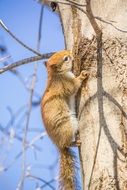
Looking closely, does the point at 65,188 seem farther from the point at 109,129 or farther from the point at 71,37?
the point at 71,37

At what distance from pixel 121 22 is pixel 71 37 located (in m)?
0.22

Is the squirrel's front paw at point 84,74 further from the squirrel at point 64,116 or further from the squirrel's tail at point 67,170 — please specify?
the squirrel's tail at point 67,170

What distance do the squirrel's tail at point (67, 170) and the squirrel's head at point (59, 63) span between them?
35 cm

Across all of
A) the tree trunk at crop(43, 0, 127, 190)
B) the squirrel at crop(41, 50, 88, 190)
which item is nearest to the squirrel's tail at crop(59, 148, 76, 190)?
the squirrel at crop(41, 50, 88, 190)

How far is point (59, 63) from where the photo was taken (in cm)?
171

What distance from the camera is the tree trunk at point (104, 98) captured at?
1.17m

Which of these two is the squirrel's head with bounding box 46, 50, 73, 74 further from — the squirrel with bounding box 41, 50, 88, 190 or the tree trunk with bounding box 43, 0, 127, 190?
the tree trunk with bounding box 43, 0, 127, 190

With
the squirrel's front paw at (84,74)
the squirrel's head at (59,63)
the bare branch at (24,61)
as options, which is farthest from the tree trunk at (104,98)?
the bare branch at (24,61)

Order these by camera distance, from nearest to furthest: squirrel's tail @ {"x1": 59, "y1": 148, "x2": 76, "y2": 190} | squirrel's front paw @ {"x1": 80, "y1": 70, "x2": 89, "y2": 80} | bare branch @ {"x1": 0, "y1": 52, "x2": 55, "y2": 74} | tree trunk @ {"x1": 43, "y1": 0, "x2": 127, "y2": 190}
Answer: tree trunk @ {"x1": 43, "y1": 0, "x2": 127, "y2": 190}, squirrel's front paw @ {"x1": 80, "y1": 70, "x2": 89, "y2": 80}, squirrel's tail @ {"x1": 59, "y1": 148, "x2": 76, "y2": 190}, bare branch @ {"x1": 0, "y1": 52, "x2": 55, "y2": 74}

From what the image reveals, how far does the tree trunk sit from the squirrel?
0.07 meters

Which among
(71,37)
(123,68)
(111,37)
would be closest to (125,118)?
(123,68)

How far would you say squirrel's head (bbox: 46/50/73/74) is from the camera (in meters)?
1.60

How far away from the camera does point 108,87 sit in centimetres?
124

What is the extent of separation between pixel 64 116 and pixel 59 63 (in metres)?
0.31
